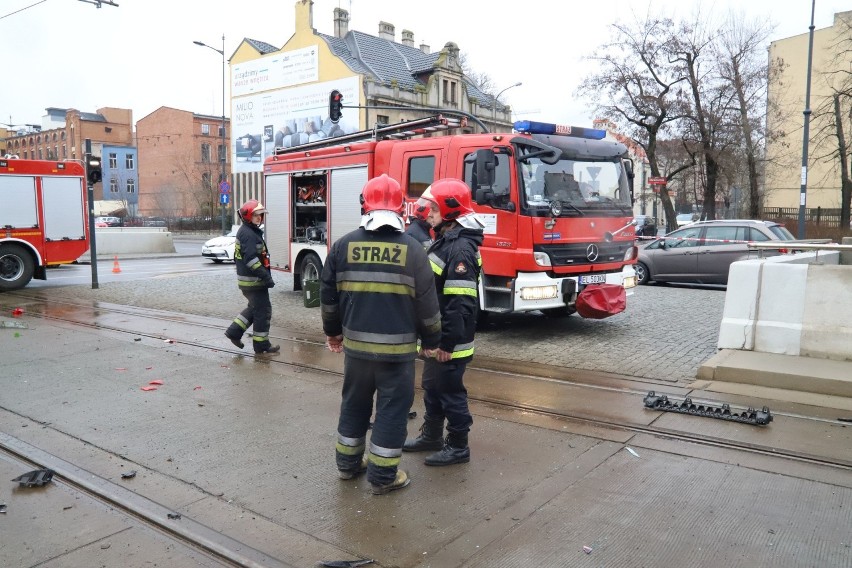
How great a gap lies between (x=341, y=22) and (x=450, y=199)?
51611mm

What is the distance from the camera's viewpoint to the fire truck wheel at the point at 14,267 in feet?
51.2

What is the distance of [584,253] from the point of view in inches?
358

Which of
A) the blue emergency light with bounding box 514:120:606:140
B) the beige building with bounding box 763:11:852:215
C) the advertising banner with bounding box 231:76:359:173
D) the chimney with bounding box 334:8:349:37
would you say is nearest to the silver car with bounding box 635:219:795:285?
the blue emergency light with bounding box 514:120:606:140

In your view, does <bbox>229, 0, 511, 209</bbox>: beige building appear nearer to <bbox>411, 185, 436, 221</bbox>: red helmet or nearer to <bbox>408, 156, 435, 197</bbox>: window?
<bbox>408, 156, 435, 197</bbox>: window

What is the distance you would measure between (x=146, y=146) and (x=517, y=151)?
72.6 m

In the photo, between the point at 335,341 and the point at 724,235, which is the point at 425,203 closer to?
the point at 335,341

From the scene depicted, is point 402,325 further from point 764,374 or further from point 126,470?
point 764,374

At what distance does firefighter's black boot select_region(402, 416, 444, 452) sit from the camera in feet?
16.5

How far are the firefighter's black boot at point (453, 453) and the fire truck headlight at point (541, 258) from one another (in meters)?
4.22

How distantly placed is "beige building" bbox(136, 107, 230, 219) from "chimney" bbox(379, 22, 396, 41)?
20314mm

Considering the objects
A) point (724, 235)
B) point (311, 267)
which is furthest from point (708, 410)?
point (724, 235)

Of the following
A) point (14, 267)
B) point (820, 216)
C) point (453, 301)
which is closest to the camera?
point (453, 301)

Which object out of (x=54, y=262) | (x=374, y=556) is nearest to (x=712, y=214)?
(x=54, y=262)

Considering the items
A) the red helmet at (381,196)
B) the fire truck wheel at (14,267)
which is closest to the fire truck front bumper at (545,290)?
the red helmet at (381,196)
